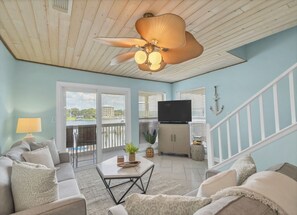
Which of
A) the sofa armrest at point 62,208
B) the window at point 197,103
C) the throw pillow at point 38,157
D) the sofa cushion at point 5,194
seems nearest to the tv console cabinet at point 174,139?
the window at point 197,103

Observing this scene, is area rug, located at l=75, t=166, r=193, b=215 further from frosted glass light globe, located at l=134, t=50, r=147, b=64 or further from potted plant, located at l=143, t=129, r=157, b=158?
frosted glass light globe, located at l=134, t=50, r=147, b=64

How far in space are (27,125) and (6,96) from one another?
24.1 inches

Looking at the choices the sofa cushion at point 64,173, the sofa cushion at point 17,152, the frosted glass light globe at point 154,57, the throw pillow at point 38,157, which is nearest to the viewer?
the frosted glass light globe at point 154,57

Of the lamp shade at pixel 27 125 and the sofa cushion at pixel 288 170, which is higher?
the lamp shade at pixel 27 125

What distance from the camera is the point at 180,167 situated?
12.7 ft

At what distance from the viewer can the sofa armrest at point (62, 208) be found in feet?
3.76

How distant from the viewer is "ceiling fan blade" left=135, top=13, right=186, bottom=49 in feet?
4.51

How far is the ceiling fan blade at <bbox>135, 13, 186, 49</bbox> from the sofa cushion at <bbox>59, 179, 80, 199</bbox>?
183cm

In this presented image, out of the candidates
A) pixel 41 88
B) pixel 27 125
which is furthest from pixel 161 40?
pixel 41 88

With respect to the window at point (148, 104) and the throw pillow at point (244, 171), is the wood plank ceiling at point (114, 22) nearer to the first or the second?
the throw pillow at point (244, 171)

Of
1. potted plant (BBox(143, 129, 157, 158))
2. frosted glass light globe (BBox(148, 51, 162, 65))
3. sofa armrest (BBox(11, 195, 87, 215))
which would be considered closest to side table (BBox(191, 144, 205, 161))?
potted plant (BBox(143, 129, 157, 158))

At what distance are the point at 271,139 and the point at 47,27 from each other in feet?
11.1

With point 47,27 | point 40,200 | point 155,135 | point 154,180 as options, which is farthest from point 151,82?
point 40,200

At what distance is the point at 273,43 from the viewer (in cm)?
316
